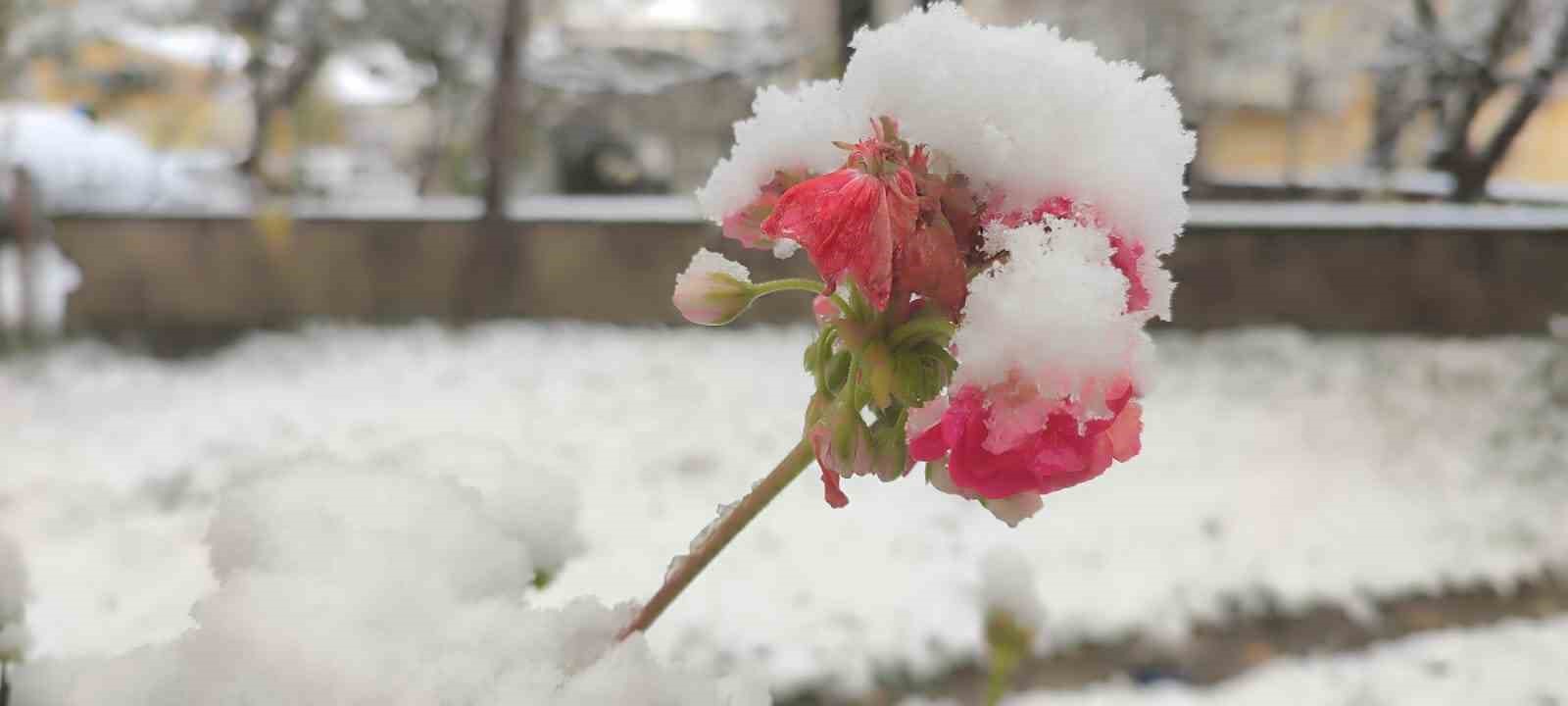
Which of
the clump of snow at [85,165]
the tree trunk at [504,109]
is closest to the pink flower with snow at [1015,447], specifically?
the tree trunk at [504,109]

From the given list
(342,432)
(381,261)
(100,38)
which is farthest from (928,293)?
(100,38)

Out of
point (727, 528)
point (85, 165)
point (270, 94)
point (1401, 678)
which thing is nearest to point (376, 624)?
point (727, 528)

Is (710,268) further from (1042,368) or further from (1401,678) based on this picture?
(1401,678)

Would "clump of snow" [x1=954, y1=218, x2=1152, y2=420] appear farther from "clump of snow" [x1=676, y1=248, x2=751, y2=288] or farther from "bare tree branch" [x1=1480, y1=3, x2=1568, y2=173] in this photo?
"bare tree branch" [x1=1480, y1=3, x2=1568, y2=173]

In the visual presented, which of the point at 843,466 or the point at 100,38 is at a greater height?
the point at 843,466

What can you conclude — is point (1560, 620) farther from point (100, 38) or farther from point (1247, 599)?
point (100, 38)

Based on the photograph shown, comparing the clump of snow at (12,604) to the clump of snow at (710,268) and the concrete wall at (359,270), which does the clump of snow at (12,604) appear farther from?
the concrete wall at (359,270)
